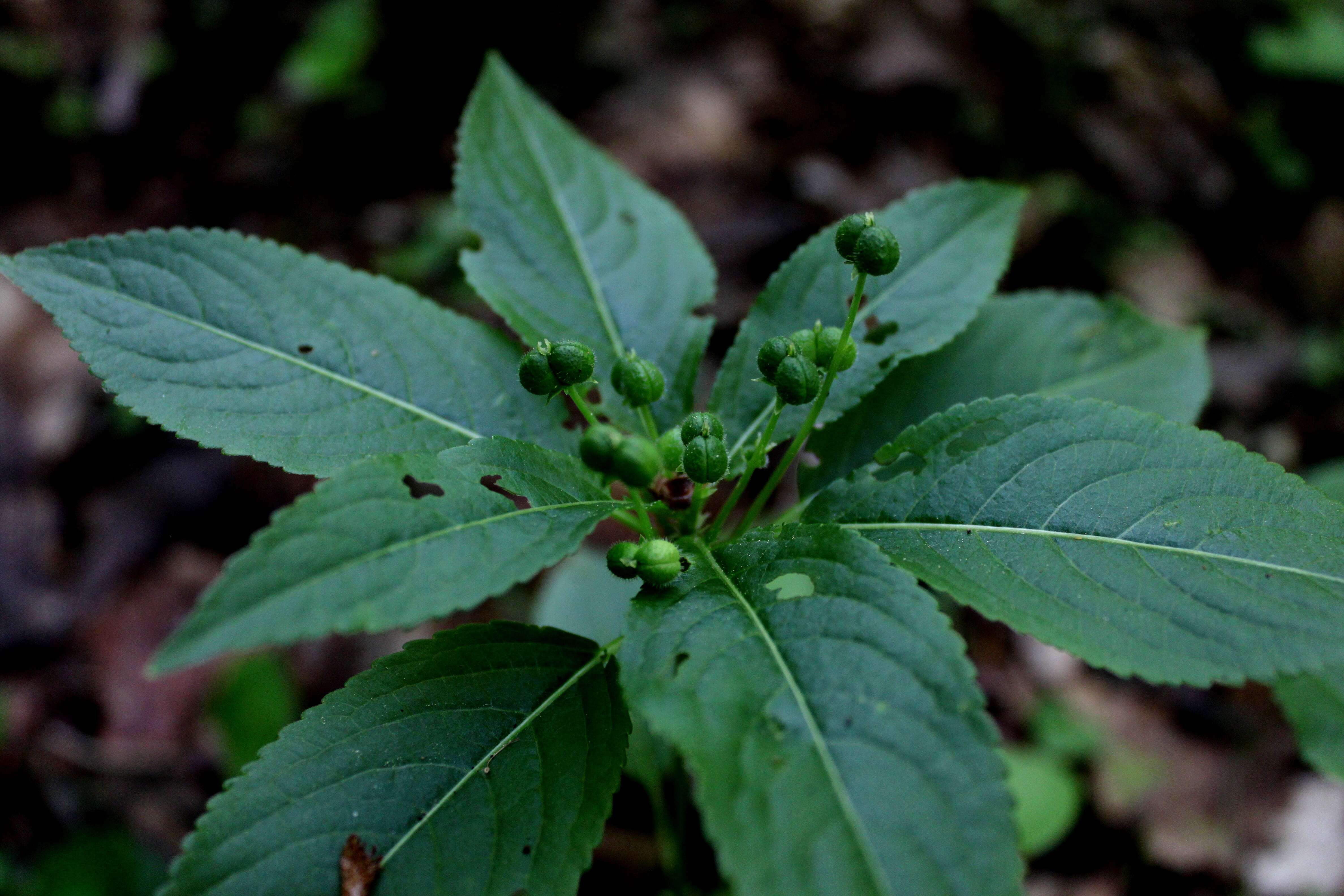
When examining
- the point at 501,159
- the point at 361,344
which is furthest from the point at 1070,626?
the point at 501,159

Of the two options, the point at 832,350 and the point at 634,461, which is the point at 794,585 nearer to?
the point at 832,350

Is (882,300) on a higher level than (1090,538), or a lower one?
higher

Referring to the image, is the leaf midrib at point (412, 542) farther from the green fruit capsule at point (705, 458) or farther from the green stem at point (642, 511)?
the green fruit capsule at point (705, 458)

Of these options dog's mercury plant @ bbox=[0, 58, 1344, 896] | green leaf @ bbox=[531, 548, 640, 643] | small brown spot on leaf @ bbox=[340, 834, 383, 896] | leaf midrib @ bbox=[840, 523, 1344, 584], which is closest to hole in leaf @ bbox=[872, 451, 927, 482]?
dog's mercury plant @ bbox=[0, 58, 1344, 896]

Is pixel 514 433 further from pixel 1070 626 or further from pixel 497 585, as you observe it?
pixel 1070 626

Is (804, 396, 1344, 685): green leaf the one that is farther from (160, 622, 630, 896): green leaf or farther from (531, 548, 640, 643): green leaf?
(531, 548, 640, 643): green leaf

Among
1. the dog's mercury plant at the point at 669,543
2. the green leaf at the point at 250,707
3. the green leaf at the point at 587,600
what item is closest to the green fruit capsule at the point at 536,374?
the dog's mercury plant at the point at 669,543

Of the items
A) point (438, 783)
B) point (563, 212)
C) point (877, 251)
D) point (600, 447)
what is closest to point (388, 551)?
point (600, 447)
